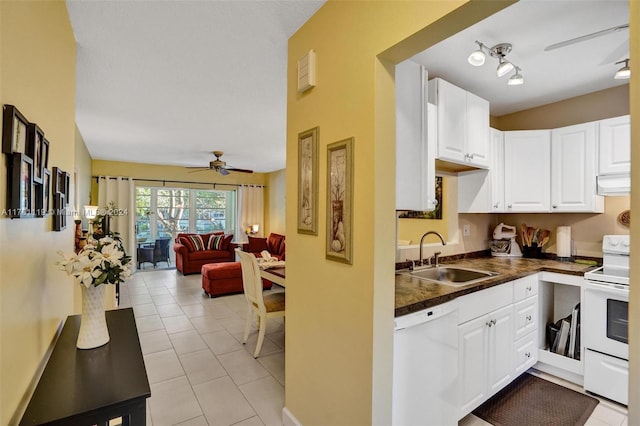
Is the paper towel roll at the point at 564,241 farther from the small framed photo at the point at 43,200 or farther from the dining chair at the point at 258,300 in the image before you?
the small framed photo at the point at 43,200

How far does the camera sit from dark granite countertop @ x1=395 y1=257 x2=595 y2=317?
63.4 inches

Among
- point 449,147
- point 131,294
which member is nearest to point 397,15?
point 449,147

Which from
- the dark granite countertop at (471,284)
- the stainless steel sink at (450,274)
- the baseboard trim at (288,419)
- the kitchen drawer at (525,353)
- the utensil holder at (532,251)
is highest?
the utensil holder at (532,251)

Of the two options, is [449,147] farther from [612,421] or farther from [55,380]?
[55,380]

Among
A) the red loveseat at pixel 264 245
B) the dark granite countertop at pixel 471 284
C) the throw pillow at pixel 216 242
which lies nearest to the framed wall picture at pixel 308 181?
the dark granite countertop at pixel 471 284

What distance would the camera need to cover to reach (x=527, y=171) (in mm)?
3002

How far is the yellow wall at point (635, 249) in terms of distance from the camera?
0.64 meters

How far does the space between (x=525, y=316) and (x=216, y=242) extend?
615cm

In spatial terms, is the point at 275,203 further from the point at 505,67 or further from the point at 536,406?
the point at 536,406

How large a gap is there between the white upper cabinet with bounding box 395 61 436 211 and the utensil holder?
1.97 metres

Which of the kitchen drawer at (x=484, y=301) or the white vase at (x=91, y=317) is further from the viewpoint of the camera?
the kitchen drawer at (x=484, y=301)

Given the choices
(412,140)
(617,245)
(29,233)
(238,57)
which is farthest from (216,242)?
(617,245)

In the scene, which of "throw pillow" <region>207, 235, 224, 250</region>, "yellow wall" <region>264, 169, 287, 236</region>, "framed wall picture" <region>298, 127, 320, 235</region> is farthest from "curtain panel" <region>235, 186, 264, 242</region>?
"framed wall picture" <region>298, 127, 320, 235</region>

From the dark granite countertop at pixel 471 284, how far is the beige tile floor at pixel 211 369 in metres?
0.92
